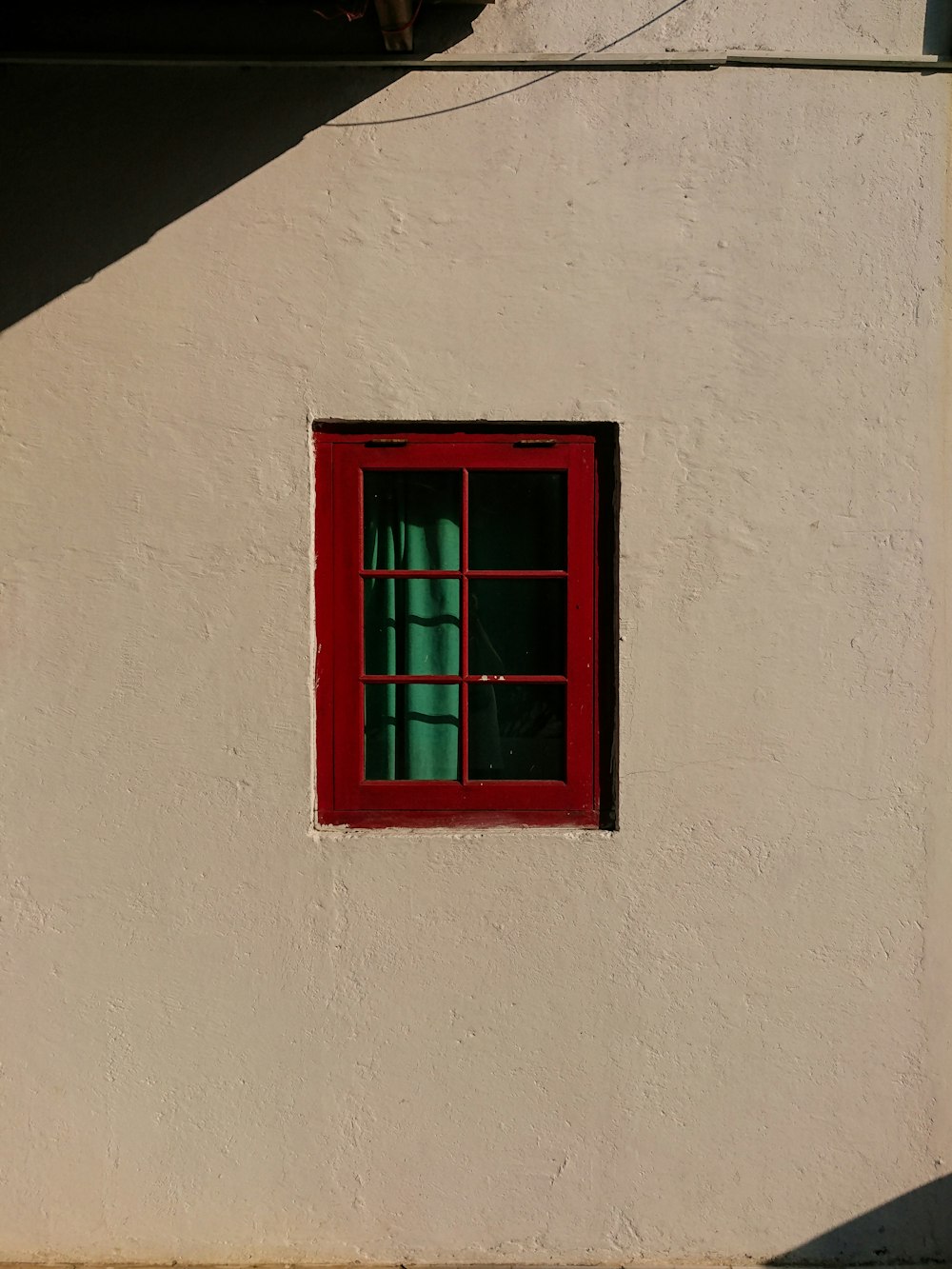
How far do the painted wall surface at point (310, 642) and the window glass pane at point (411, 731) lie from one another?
0.21 m

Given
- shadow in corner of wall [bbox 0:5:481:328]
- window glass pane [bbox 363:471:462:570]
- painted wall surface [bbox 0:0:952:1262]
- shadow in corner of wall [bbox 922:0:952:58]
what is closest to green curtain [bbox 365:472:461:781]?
window glass pane [bbox 363:471:462:570]

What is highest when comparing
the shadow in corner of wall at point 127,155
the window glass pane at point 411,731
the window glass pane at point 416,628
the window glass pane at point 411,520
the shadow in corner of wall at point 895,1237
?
the shadow in corner of wall at point 127,155

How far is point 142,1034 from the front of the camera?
128 inches

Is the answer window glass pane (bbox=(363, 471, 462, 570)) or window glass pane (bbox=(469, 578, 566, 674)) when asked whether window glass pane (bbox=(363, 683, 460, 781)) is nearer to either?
window glass pane (bbox=(469, 578, 566, 674))

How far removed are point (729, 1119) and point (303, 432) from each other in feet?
8.22

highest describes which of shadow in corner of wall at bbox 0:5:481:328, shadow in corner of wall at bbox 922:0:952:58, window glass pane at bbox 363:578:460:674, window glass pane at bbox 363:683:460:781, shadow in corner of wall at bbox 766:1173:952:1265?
shadow in corner of wall at bbox 922:0:952:58

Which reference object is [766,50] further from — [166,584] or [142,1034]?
[142,1034]

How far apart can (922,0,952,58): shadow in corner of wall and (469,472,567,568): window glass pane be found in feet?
5.70

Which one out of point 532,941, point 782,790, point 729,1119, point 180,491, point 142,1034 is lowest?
point 729,1119

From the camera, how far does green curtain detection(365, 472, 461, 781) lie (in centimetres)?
336

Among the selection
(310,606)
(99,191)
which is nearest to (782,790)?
(310,606)

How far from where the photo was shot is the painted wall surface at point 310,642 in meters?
3.24

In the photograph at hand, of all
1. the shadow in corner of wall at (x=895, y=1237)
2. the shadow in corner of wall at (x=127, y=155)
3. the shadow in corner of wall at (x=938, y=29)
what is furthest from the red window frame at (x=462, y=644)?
the shadow in corner of wall at (x=938, y=29)

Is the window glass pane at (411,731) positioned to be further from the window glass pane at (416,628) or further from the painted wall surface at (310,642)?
the painted wall surface at (310,642)
